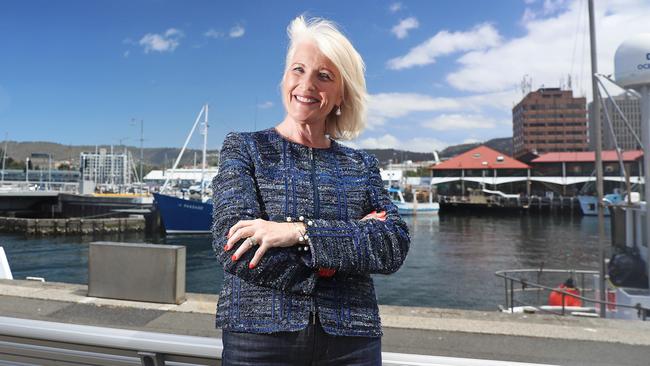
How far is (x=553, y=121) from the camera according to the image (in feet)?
419

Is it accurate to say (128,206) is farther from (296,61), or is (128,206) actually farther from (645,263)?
(296,61)

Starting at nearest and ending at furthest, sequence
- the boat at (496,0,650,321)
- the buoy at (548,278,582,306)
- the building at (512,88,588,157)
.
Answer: the boat at (496,0,650,321)
the buoy at (548,278,582,306)
the building at (512,88,588,157)

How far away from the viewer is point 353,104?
1497 millimetres

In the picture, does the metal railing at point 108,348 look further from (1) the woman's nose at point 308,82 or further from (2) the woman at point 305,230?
(1) the woman's nose at point 308,82

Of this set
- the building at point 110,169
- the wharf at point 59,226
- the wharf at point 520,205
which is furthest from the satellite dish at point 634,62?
the building at point 110,169

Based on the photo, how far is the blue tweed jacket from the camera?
45.7 inches

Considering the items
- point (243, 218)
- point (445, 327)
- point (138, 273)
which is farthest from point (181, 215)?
point (243, 218)

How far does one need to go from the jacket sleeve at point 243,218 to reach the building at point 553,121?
135181mm

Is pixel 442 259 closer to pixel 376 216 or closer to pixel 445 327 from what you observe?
pixel 445 327

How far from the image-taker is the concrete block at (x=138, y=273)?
15.8ft

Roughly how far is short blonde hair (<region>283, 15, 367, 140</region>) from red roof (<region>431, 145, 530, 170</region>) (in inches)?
3034

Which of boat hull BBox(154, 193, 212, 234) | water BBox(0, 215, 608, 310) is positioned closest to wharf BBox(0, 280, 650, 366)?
water BBox(0, 215, 608, 310)

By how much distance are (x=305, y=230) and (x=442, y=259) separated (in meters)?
24.5

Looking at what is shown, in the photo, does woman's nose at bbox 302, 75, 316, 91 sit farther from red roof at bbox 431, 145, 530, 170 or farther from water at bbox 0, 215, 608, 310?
red roof at bbox 431, 145, 530, 170
